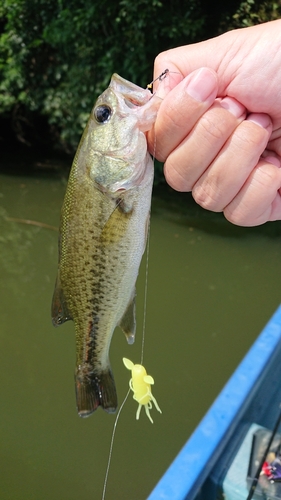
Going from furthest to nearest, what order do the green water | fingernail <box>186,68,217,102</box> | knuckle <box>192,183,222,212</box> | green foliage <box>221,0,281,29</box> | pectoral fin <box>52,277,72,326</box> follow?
green foliage <box>221,0,281,29</box>
the green water
pectoral fin <box>52,277,72,326</box>
knuckle <box>192,183,222,212</box>
fingernail <box>186,68,217,102</box>

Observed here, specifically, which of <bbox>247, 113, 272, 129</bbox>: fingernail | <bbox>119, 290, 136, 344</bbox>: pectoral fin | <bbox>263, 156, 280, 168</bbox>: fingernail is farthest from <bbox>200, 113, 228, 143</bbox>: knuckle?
<bbox>119, 290, 136, 344</bbox>: pectoral fin

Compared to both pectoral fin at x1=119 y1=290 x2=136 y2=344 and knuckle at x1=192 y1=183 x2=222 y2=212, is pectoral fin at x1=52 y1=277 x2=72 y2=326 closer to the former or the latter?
pectoral fin at x1=119 y1=290 x2=136 y2=344

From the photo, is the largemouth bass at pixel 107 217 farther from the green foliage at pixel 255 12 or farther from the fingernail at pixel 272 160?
the green foliage at pixel 255 12

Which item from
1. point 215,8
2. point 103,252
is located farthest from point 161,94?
point 215,8

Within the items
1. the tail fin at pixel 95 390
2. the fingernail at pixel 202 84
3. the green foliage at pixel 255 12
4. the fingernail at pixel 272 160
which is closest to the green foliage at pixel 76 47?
the green foliage at pixel 255 12

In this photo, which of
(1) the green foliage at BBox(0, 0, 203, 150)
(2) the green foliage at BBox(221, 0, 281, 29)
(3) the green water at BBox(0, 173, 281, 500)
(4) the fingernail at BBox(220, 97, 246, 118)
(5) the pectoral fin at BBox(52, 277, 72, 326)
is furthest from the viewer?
(1) the green foliage at BBox(0, 0, 203, 150)

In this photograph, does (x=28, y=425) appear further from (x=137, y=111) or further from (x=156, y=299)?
(x=137, y=111)

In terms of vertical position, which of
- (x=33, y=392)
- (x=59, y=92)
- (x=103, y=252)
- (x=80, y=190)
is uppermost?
(x=80, y=190)
